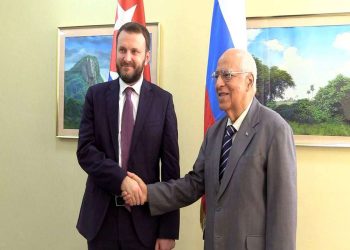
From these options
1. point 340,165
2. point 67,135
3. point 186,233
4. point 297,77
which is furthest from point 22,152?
point 340,165

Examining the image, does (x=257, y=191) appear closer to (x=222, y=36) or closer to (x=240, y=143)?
(x=240, y=143)

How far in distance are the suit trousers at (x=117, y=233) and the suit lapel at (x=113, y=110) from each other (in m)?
0.26

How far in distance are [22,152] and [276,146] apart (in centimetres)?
212

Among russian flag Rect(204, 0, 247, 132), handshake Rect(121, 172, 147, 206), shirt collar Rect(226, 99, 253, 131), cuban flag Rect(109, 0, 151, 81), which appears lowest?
handshake Rect(121, 172, 147, 206)

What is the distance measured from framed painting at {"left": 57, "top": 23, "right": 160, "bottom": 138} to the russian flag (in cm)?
85

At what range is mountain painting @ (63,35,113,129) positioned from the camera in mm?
2686

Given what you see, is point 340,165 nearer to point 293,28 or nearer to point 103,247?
point 293,28

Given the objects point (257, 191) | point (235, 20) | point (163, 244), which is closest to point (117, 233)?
point (163, 244)

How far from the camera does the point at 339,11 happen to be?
2256 millimetres

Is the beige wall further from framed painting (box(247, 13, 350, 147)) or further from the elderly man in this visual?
the elderly man

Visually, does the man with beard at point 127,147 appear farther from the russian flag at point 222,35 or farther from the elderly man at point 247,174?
the russian flag at point 222,35

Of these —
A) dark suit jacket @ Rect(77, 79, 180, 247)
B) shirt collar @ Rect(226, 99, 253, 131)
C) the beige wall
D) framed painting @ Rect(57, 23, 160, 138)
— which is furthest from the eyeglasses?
framed painting @ Rect(57, 23, 160, 138)

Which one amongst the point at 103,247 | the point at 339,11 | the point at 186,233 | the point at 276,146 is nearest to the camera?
the point at 276,146

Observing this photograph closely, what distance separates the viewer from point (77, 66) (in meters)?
2.74
